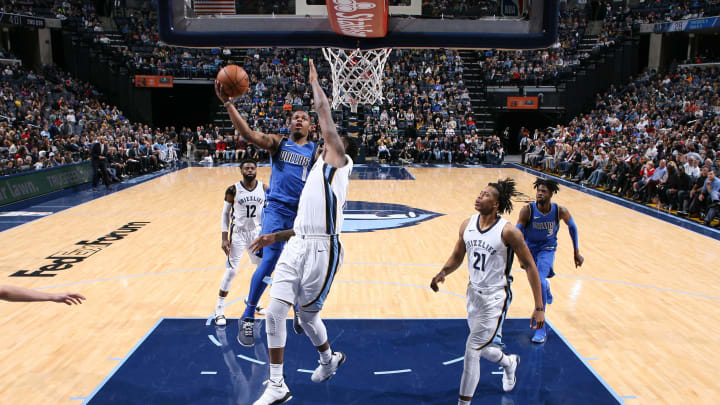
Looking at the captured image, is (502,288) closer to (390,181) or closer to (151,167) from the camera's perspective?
(390,181)

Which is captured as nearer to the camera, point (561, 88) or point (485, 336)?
point (485, 336)

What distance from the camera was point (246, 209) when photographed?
5.47 meters

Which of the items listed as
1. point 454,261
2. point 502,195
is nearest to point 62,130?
point 454,261

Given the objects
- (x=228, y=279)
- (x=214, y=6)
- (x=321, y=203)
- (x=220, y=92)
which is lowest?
(x=228, y=279)

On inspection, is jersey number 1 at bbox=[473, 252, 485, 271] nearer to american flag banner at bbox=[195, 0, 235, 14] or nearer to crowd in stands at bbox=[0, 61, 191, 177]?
american flag banner at bbox=[195, 0, 235, 14]

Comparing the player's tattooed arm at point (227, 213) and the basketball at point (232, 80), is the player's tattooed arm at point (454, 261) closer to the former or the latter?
the basketball at point (232, 80)

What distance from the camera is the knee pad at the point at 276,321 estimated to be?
11.9 ft

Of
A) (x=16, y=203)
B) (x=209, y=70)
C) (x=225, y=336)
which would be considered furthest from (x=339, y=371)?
(x=209, y=70)

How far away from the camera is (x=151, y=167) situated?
19172 millimetres

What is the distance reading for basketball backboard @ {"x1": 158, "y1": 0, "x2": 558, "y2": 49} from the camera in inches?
298

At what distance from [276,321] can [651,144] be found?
14937 millimetres

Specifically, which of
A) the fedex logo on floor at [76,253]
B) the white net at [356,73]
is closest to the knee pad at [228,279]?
the fedex logo on floor at [76,253]

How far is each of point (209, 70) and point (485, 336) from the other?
2486cm

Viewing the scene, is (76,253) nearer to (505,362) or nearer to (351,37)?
(351,37)
